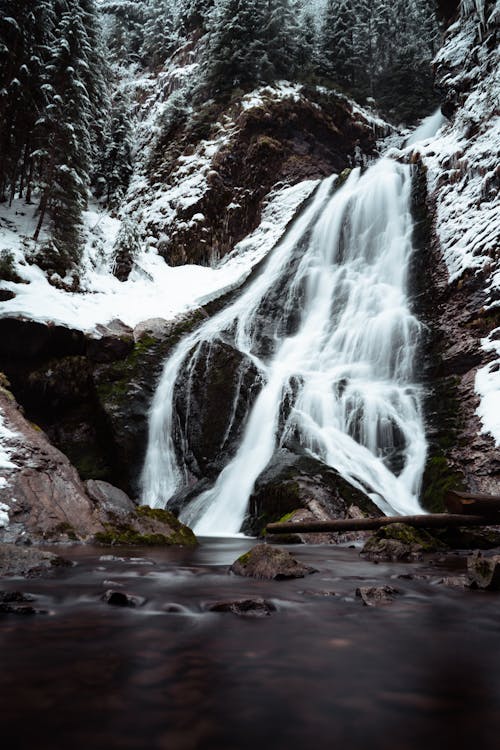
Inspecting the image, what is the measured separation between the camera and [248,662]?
222 centimetres

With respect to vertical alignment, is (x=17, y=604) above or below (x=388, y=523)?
below

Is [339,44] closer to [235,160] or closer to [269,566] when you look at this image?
[235,160]

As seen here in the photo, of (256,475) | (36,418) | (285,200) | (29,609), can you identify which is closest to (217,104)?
(285,200)

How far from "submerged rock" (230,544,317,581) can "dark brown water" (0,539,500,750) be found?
57 cm

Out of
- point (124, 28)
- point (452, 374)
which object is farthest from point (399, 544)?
point (124, 28)

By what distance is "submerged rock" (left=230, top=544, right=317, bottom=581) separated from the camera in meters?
4.35

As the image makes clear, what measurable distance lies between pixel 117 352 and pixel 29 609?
39.9ft

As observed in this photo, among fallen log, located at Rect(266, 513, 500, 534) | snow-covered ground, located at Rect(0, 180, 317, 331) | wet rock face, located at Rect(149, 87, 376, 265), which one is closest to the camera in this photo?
fallen log, located at Rect(266, 513, 500, 534)

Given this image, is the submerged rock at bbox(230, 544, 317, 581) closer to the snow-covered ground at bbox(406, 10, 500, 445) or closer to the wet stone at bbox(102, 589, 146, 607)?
the wet stone at bbox(102, 589, 146, 607)

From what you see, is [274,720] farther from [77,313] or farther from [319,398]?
[77,313]

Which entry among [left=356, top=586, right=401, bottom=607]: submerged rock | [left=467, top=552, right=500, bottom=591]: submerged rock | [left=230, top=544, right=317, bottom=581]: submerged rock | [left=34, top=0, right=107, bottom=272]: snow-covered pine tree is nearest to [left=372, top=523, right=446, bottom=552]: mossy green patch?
[left=230, top=544, right=317, bottom=581]: submerged rock

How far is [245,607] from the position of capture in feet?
10.3

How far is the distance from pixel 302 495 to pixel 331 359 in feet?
20.9

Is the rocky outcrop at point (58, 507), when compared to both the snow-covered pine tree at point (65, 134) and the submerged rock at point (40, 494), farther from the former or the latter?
the snow-covered pine tree at point (65, 134)
